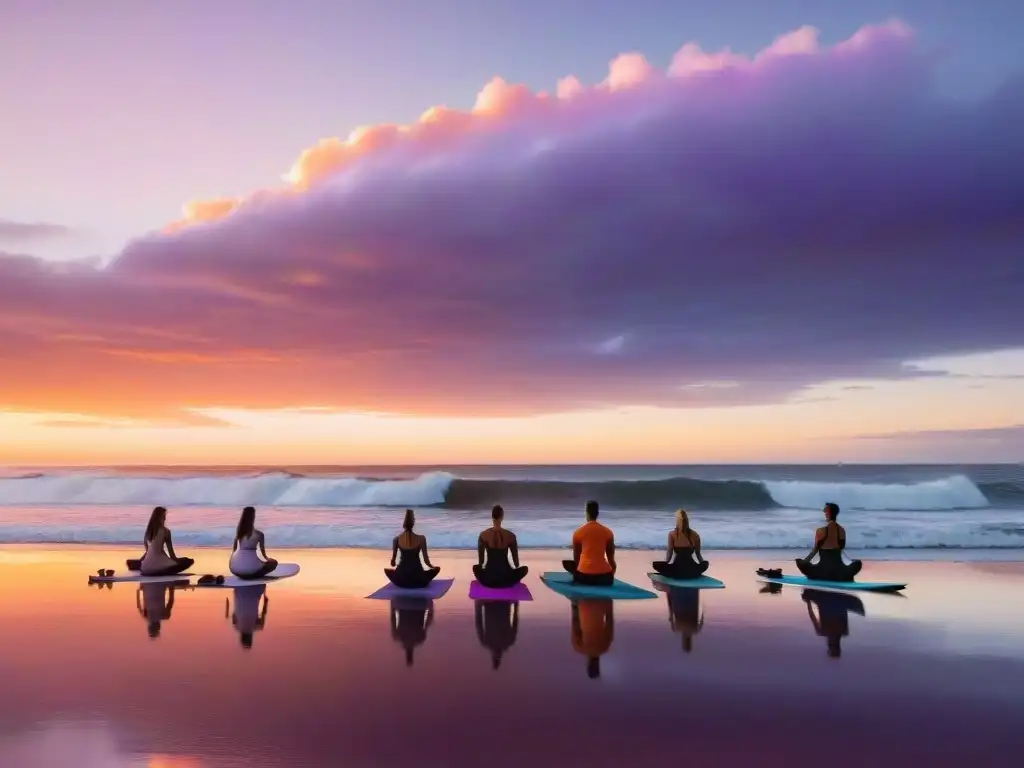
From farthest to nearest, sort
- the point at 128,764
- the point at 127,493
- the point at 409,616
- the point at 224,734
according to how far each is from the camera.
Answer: the point at 127,493 < the point at 409,616 < the point at 224,734 < the point at 128,764

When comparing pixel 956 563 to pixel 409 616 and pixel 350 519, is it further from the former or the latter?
pixel 350 519

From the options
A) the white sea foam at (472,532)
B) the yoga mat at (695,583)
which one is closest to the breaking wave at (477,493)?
the white sea foam at (472,532)

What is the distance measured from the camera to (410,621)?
34.2 feet

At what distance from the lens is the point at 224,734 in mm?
5930

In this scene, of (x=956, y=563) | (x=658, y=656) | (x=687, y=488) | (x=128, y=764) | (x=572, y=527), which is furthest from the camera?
(x=687, y=488)

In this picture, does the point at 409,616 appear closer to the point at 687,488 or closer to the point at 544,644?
the point at 544,644

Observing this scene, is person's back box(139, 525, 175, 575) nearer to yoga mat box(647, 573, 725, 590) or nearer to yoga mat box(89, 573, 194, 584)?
yoga mat box(89, 573, 194, 584)

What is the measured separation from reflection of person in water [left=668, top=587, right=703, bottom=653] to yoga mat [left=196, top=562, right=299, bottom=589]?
289 inches

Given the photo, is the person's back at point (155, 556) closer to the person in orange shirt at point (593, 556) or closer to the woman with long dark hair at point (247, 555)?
the woman with long dark hair at point (247, 555)

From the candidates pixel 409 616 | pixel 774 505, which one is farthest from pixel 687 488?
pixel 409 616

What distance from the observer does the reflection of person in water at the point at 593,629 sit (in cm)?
847

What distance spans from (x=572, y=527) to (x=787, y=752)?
17.5m

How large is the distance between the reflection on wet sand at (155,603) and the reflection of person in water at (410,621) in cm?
308

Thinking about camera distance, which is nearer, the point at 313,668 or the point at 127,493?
the point at 313,668
